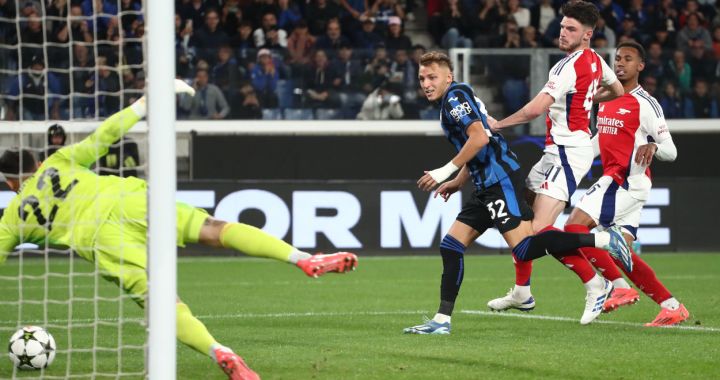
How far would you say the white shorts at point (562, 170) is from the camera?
8672 millimetres

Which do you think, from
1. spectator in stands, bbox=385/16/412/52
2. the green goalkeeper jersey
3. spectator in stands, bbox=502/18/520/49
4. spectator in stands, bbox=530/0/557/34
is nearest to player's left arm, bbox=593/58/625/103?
the green goalkeeper jersey

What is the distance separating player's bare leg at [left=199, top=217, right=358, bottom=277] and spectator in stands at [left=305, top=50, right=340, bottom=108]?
455 inches

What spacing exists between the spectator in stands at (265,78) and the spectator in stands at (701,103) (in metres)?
6.12

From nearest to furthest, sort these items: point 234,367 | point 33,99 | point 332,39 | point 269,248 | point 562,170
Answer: point 234,367 < point 269,248 < point 562,170 < point 33,99 < point 332,39

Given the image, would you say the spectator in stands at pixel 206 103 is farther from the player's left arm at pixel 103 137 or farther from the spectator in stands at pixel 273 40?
the player's left arm at pixel 103 137

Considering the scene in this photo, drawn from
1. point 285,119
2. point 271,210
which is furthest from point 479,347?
point 285,119

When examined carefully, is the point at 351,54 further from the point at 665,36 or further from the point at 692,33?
the point at 692,33

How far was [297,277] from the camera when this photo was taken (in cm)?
1395

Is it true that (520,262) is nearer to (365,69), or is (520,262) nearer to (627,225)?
(627,225)

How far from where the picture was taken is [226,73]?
1750 centimetres

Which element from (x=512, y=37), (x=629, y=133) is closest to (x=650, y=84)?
(x=512, y=37)

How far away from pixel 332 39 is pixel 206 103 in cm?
235

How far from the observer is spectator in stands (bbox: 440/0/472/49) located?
19641 mm

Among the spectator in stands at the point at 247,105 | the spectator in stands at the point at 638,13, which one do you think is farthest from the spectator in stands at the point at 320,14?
the spectator in stands at the point at 638,13
